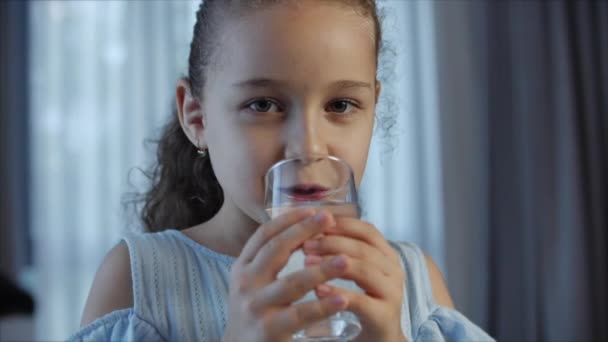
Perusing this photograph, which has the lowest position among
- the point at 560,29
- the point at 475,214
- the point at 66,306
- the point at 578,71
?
the point at 66,306

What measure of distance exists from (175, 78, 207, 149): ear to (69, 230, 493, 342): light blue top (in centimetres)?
18

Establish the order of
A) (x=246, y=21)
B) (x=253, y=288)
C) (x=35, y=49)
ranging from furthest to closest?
(x=35, y=49) → (x=246, y=21) → (x=253, y=288)

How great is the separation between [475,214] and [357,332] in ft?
7.86

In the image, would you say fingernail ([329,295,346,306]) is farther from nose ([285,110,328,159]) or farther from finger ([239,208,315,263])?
nose ([285,110,328,159])

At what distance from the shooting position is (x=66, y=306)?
9.74ft

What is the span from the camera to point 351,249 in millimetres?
678

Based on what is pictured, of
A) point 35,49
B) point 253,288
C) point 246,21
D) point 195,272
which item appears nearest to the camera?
point 253,288

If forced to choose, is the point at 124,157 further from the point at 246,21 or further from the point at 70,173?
the point at 246,21

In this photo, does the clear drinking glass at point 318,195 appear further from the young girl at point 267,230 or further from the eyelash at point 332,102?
the eyelash at point 332,102

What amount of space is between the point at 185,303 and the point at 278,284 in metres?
0.39

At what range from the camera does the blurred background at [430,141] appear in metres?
2.76

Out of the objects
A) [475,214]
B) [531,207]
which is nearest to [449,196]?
[475,214]

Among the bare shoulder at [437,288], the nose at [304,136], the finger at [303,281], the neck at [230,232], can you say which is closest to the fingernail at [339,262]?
the finger at [303,281]

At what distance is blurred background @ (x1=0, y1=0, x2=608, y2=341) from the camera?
2.76m
